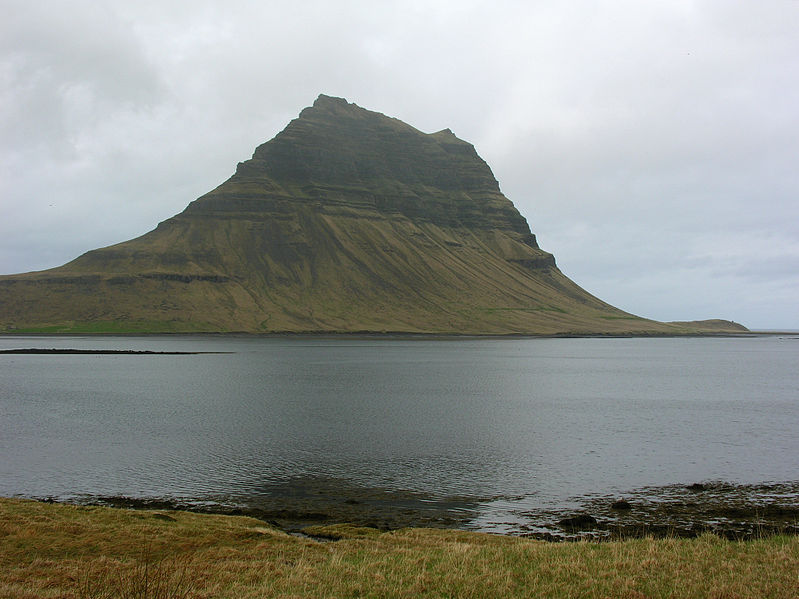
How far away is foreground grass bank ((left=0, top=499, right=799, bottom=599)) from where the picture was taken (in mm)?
16516

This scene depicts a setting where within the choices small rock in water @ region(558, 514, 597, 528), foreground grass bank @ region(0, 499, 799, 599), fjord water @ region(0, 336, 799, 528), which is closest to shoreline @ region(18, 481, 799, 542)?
small rock in water @ region(558, 514, 597, 528)

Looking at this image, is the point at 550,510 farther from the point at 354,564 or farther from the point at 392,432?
the point at 392,432

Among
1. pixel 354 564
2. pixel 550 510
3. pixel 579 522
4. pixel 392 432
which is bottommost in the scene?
pixel 392 432

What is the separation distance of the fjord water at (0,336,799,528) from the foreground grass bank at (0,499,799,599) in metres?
11.3

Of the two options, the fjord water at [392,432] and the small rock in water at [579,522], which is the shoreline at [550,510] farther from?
the fjord water at [392,432]

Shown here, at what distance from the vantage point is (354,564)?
19859 mm

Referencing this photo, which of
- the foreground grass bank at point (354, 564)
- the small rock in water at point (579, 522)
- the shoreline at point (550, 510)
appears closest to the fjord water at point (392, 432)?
the shoreline at point (550, 510)

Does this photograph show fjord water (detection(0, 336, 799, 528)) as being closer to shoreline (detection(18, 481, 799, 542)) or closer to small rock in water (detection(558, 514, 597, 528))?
shoreline (detection(18, 481, 799, 542))

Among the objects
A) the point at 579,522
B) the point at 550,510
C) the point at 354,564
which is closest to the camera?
the point at 354,564

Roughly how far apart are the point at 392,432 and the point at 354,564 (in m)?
36.8

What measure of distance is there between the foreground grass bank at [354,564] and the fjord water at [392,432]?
1126cm

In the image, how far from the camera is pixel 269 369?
401ft

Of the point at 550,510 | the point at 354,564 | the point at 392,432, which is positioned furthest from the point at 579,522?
the point at 392,432

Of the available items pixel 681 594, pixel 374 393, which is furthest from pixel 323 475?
pixel 374 393
